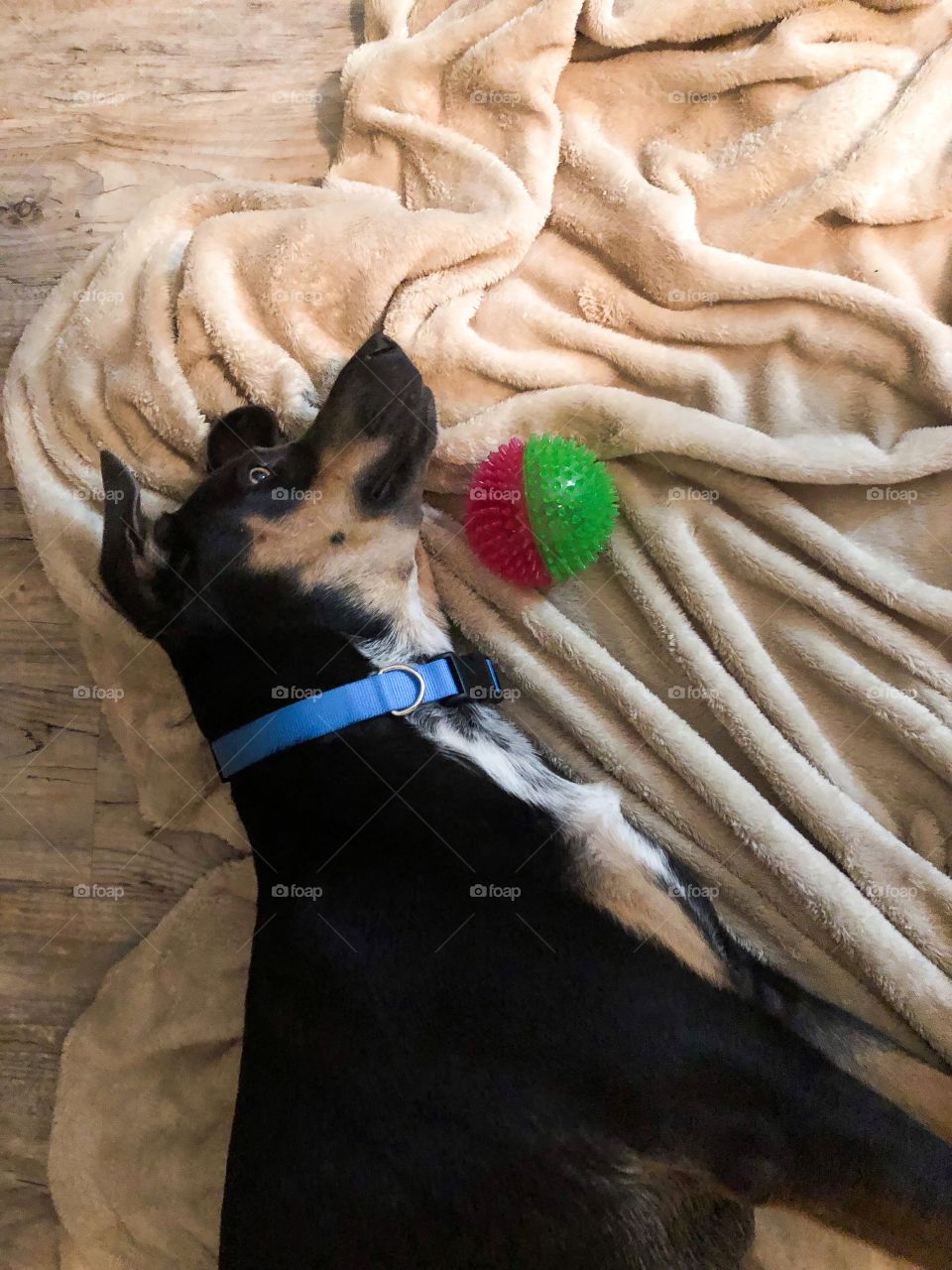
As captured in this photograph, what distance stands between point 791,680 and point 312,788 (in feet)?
3.37

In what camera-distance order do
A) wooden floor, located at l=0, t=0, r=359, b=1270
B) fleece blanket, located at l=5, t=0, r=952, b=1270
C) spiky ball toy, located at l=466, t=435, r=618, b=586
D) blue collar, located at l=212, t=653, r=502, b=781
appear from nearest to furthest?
blue collar, located at l=212, t=653, r=502, b=781 → spiky ball toy, located at l=466, t=435, r=618, b=586 → fleece blanket, located at l=5, t=0, r=952, b=1270 → wooden floor, located at l=0, t=0, r=359, b=1270

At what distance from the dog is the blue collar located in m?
0.01

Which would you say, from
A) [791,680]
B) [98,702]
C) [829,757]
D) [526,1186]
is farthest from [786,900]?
[98,702]

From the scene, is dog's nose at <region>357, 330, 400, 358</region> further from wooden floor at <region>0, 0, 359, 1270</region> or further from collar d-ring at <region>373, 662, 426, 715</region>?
wooden floor at <region>0, 0, 359, 1270</region>

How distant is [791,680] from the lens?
1.95m

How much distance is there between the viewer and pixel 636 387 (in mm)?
2094

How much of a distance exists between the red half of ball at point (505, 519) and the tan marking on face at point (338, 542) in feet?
0.60

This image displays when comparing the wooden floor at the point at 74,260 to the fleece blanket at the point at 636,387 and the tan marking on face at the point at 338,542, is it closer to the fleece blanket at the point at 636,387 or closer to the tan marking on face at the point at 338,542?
the fleece blanket at the point at 636,387

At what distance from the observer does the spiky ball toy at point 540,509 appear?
174 centimetres

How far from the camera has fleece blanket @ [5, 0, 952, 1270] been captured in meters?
1.88

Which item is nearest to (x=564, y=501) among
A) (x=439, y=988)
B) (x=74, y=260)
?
(x=439, y=988)

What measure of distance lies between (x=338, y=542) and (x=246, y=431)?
39 centimetres

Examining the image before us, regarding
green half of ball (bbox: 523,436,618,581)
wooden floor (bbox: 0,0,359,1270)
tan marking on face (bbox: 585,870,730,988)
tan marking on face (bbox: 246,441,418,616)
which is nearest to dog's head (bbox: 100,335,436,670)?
tan marking on face (bbox: 246,441,418,616)

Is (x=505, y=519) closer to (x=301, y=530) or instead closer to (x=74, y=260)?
(x=301, y=530)
